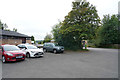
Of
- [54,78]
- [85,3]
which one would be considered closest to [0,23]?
[85,3]

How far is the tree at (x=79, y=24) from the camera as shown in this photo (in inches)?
610

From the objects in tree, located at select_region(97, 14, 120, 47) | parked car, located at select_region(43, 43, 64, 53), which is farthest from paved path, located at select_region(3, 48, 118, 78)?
tree, located at select_region(97, 14, 120, 47)

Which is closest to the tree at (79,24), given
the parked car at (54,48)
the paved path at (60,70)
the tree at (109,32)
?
the parked car at (54,48)

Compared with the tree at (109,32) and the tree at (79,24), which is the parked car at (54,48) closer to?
the tree at (79,24)

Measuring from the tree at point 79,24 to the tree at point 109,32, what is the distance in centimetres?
1315

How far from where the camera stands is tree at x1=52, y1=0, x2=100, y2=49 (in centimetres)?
1549

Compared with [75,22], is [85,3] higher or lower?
higher

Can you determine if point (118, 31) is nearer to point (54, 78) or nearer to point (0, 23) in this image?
point (54, 78)

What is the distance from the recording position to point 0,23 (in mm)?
48219

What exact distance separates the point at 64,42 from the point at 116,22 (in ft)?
66.4

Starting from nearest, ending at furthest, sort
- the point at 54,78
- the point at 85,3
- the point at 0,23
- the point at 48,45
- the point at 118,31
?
1. the point at 54,78
2. the point at 48,45
3. the point at 85,3
4. the point at 118,31
5. the point at 0,23

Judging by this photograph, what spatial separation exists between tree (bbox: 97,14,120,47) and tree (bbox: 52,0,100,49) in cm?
1315

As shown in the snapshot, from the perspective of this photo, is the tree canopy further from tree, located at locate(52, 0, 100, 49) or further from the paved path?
the paved path

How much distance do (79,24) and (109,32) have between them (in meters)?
15.6
